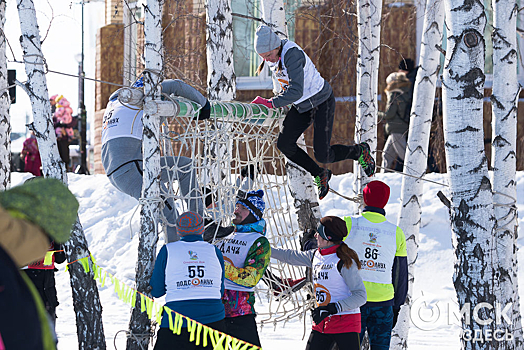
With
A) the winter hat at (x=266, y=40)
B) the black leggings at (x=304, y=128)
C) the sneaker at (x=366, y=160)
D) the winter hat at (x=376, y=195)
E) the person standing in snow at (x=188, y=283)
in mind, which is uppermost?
the winter hat at (x=266, y=40)

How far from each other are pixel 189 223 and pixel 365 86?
9.47 ft

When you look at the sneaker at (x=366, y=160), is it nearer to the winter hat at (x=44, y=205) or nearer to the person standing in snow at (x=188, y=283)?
the person standing in snow at (x=188, y=283)

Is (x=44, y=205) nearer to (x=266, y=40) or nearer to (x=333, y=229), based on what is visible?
(x=333, y=229)

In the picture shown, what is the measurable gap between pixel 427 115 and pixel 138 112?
2567 mm

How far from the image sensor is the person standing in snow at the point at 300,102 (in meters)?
4.20

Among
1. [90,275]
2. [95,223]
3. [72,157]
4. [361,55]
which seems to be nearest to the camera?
[90,275]

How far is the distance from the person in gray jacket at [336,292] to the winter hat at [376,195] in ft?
1.17

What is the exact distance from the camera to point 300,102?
14.4ft

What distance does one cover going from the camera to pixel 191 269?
10.9 feet

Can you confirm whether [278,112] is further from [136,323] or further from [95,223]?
[95,223]

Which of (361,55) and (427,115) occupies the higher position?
(361,55)

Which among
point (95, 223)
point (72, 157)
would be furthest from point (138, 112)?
point (72, 157)

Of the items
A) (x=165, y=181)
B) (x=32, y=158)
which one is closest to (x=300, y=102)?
(x=165, y=181)

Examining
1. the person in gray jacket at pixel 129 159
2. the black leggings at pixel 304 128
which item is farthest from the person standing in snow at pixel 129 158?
the black leggings at pixel 304 128
